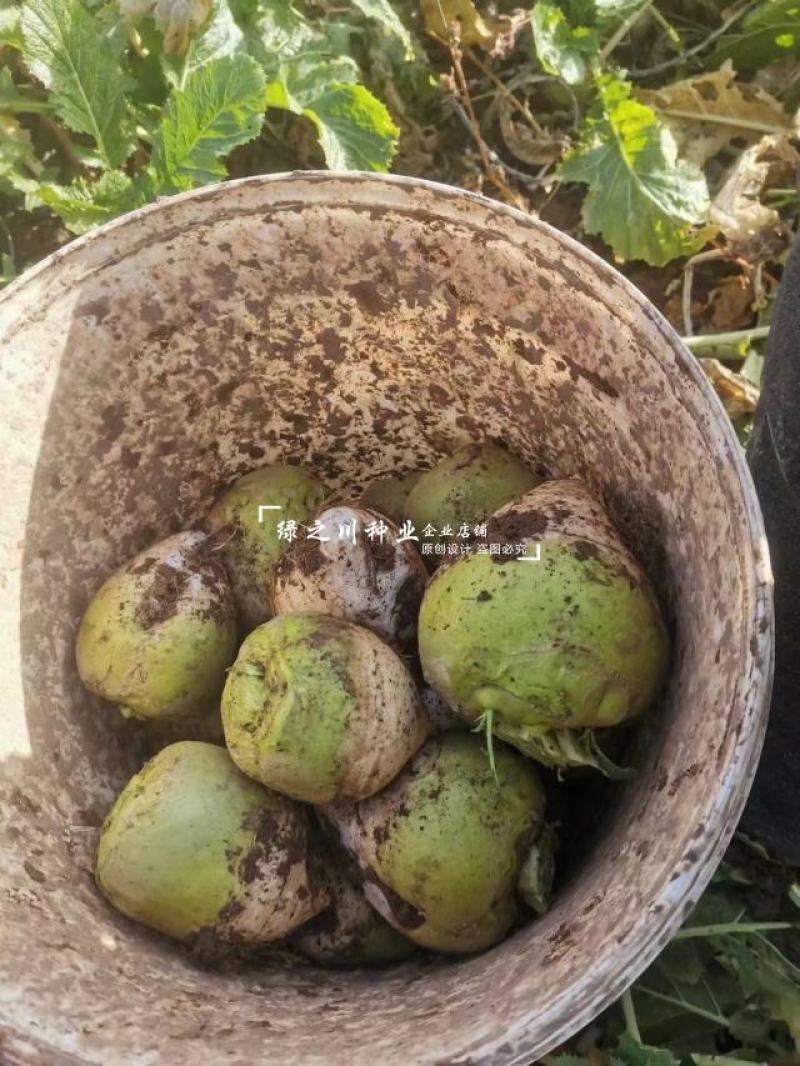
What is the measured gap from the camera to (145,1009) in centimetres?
142

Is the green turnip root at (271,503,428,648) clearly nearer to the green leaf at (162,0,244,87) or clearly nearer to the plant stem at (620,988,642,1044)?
the plant stem at (620,988,642,1044)

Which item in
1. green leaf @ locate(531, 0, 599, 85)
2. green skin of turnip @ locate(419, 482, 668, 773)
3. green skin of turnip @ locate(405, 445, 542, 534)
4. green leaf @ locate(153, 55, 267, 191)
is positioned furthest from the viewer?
green leaf @ locate(531, 0, 599, 85)

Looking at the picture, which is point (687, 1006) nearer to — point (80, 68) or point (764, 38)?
point (80, 68)

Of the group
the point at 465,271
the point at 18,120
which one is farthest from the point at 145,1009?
the point at 18,120

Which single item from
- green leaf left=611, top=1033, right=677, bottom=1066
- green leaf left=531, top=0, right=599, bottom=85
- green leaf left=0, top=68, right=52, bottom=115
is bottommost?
green leaf left=611, top=1033, right=677, bottom=1066

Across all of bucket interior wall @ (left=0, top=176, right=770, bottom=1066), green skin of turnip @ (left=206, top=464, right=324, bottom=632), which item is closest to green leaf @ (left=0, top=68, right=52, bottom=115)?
bucket interior wall @ (left=0, top=176, right=770, bottom=1066)

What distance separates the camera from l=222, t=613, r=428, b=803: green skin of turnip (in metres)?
1.53

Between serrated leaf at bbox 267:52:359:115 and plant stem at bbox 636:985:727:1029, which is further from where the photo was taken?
serrated leaf at bbox 267:52:359:115

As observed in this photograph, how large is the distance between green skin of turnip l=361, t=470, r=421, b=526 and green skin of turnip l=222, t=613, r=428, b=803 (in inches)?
20.0

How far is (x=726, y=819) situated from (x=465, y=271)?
0.96m

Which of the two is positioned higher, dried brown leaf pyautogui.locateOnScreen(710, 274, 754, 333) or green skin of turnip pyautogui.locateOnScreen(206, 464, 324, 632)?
green skin of turnip pyautogui.locateOnScreen(206, 464, 324, 632)

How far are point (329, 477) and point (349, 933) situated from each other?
92 cm

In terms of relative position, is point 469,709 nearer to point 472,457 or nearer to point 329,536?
point 329,536

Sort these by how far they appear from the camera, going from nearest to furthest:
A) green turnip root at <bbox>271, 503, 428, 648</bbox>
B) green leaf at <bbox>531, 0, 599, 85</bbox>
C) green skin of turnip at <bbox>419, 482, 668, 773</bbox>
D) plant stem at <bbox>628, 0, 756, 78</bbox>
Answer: green skin of turnip at <bbox>419, 482, 668, 773</bbox>
green turnip root at <bbox>271, 503, 428, 648</bbox>
green leaf at <bbox>531, 0, 599, 85</bbox>
plant stem at <bbox>628, 0, 756, 78</bbox>
